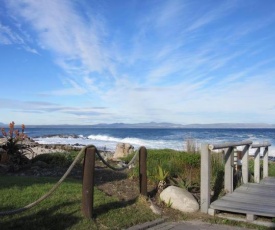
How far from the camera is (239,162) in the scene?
31.9 feet

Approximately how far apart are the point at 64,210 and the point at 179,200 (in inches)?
89.3

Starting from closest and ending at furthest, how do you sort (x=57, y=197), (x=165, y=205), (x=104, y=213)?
(x=104, y=213) → (x=57, y=197) → (x=165, y=205)

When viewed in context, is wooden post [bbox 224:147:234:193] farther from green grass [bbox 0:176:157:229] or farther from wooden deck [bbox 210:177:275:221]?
green grass [bbox 0:176:157:229]

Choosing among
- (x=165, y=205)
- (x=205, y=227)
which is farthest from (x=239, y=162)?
(x=205, y=227)

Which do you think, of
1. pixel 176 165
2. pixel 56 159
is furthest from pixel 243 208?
pixel 56 159

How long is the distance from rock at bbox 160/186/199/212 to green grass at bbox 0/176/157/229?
0.54m

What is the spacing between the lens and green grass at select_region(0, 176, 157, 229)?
500 centimetres

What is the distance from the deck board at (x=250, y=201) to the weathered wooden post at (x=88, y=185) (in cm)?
242

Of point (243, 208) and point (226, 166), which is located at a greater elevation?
point (226, 166)

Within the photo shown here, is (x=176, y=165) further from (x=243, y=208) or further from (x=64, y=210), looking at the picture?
(x=64, y=210)

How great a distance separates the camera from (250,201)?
7.02m

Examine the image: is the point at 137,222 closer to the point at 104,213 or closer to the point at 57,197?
the point at 104,213

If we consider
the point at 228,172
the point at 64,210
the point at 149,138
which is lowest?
the point at 64,210

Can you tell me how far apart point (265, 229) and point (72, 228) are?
3.06 metres
